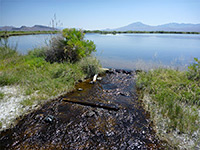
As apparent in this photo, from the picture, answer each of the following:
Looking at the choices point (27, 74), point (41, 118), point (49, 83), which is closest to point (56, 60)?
point (27, 74)

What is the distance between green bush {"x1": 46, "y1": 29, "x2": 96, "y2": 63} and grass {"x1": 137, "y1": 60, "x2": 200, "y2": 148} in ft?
15.8

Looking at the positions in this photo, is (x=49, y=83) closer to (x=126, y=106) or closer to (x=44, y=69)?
(x=44, y=69)

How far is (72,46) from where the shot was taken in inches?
377

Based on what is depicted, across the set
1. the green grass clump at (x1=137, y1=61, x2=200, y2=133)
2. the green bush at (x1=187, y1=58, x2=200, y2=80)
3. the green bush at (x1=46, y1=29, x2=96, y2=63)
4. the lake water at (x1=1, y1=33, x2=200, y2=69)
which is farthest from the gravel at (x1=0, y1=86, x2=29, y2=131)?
the green bush at (x1=187, y1=58, x2=200, y2=80)

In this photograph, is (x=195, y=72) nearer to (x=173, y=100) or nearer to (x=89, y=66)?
(x=173, y=100)

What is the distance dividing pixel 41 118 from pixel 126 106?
3296 millimetres

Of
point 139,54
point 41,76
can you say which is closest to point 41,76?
point 41,76

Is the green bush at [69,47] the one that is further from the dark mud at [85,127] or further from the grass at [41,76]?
the dark mud at [85,127]

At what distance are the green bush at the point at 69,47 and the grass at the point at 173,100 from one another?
4.81 meters

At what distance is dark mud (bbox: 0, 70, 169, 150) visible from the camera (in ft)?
11.8

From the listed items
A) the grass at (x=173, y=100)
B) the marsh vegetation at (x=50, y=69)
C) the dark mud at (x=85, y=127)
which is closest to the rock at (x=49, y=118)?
the dark mud at (x=85, y=127)

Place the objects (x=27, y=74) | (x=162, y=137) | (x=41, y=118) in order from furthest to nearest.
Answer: (x=27, y=74) < (x=41, y=118) < (x=162, y=137)

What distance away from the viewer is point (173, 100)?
497cm

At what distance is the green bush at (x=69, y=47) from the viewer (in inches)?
385
